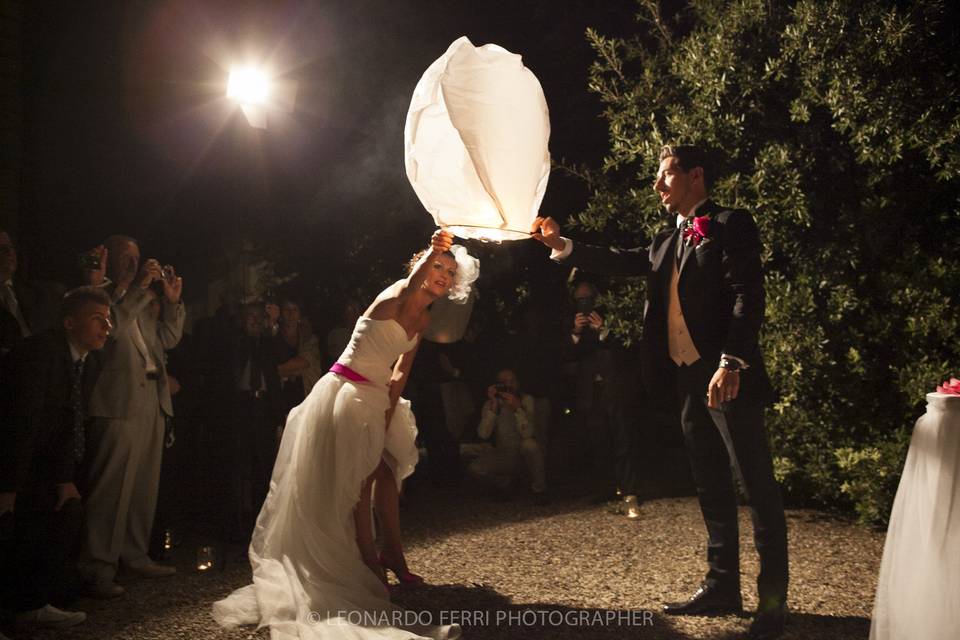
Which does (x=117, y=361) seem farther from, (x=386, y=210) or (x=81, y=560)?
(x=386, y=210)

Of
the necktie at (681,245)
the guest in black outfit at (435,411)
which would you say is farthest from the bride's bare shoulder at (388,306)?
the guest in black outfit at (435,411)

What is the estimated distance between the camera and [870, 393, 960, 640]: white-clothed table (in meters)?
3.26

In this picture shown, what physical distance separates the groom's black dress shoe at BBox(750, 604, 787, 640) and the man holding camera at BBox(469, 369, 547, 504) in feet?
13.1

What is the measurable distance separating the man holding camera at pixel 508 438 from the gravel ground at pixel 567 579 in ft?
1.86

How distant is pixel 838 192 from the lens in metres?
7.14

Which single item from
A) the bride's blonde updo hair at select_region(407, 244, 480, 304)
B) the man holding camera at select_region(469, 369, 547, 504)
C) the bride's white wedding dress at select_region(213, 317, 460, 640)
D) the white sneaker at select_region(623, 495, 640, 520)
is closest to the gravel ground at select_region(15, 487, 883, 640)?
the white sneaker at select_region(623, 495, 640, 520)

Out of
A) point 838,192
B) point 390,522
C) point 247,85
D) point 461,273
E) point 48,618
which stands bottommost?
point 48,618

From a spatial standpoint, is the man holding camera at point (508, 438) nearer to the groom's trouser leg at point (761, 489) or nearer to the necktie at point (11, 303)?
the groom's trouser leg at point (761, 489)

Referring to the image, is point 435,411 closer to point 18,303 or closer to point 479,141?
point 18,303

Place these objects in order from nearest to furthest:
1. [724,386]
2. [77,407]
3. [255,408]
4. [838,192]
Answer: [724,386]
[77,407]
[255,408]
[838,192]

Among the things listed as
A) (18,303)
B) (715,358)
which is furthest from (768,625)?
(18,303)

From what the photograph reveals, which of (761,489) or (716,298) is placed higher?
(716,298)

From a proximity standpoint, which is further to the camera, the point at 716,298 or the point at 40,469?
the point at 40,469

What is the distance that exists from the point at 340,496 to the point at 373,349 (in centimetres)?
80
